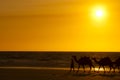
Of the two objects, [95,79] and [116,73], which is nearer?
[95,79]

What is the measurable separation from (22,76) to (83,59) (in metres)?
5.39

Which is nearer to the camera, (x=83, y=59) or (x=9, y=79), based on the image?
(x=9, y=79)

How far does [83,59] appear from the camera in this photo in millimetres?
32031

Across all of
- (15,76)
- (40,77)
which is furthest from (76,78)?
(15,76)

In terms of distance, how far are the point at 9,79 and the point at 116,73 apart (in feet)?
27.2

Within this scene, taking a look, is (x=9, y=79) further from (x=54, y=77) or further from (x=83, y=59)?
(x=83, y=59)

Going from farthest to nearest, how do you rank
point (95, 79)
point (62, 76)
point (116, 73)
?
point (116, 73)
point (62, 76)
point (95, 79)

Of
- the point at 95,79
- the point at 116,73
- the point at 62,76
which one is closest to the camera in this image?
the point at 95,79

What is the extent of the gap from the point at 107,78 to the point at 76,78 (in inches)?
77.2

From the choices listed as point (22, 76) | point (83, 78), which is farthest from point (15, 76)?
point (83, 78)

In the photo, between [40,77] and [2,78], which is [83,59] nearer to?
[40,77]

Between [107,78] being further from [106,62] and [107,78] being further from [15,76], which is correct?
[15,76]

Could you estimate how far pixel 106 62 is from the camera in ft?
103

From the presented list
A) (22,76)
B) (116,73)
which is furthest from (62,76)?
(116,73)
